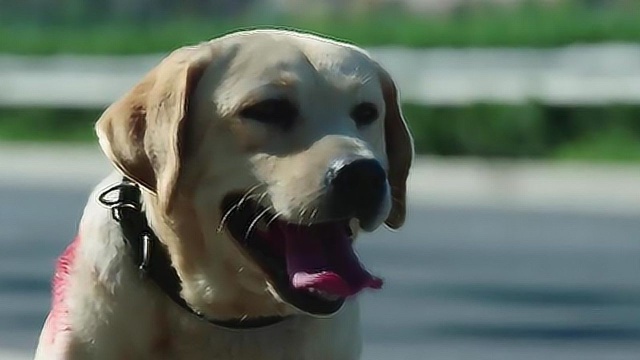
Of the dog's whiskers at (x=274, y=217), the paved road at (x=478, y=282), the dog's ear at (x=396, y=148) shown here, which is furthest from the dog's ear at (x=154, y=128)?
the paved road at (x=478, y=282)

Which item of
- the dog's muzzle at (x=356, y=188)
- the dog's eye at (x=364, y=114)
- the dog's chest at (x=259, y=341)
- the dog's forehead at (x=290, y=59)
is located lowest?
the dog's chest at (x=259, y=341)

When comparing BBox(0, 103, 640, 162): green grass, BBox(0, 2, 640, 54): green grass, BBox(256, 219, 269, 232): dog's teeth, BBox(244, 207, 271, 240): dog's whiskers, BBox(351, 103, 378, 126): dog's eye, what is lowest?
BBox(0, 2, 640, 54): green grass

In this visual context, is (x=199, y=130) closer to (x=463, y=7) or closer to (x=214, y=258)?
(x=214, y=258)

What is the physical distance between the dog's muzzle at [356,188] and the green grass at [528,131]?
13.9 meters

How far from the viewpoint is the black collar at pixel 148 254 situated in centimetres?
470

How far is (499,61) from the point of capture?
23.1 m

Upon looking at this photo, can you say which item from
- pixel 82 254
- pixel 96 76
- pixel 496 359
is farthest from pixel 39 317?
pixel 96 76

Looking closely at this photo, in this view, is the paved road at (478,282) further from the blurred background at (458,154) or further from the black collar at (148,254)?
the black collar at (148,254)

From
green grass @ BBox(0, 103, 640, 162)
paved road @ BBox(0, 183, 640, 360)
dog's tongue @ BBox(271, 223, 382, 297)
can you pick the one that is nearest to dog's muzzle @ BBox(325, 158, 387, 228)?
dog's tongue @ BBox(271, 223, 382, 297)

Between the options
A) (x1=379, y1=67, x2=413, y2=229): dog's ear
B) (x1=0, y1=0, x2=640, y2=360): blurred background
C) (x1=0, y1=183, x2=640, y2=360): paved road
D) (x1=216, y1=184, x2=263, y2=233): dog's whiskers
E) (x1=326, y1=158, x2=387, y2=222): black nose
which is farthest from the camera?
(x1=0, y1=0, x2=640, y2=360): blurred background

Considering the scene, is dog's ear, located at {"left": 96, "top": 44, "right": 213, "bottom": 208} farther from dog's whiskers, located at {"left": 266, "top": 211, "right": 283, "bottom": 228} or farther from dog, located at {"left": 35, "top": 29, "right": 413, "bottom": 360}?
dog's whiskers, located at {"left": 266, "top": 211, "right": 283, "bottom": 228}

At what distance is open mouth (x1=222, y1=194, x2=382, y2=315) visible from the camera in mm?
4520

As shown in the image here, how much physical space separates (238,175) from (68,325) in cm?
57

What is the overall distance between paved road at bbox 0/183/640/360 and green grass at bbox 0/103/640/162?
98.8 inches
